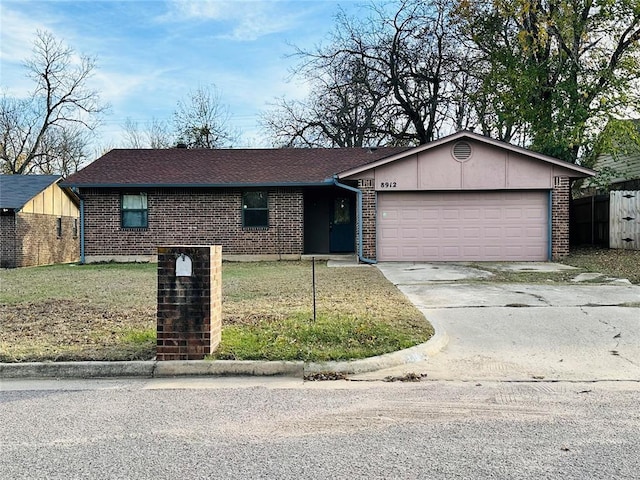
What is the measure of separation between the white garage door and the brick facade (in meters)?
15.8

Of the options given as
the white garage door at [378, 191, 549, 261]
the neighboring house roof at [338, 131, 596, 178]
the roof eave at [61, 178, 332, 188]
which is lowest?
the white garage door at [378, 191, 549, 261]

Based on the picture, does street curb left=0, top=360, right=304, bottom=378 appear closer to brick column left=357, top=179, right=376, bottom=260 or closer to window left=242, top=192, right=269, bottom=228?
brick column left=357, top=179, right=376, bottom=260

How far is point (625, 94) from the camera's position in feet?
64.5

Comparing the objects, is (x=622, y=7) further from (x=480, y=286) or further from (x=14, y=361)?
(x=14, y=361)

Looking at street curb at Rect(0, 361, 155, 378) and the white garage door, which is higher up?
the white garage door

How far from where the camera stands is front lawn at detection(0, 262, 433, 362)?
6105mm

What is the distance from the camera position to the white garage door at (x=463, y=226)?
664 inches

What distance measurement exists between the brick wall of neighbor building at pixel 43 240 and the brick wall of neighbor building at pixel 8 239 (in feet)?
0.50

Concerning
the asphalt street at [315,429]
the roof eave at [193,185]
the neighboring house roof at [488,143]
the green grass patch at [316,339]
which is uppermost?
the neighboring house roof at [488,143]

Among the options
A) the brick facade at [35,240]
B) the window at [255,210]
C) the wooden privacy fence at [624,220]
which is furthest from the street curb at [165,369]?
the brick facade at [35,240]

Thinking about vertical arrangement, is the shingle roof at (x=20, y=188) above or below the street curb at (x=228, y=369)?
above

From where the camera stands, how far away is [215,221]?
750 inches

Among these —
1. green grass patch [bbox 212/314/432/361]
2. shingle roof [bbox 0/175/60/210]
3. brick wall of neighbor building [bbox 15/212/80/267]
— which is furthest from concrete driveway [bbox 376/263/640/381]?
shingle roof [bbox 0/175/60/210]

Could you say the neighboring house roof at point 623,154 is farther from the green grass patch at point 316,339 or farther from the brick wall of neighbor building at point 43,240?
the brick wall of neighbor building at point 43,240
